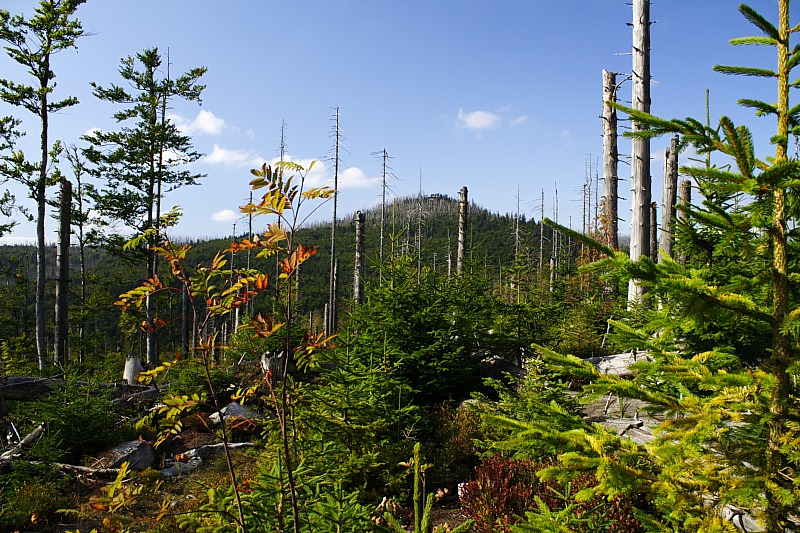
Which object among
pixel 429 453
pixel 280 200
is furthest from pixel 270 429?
pixel 280 200

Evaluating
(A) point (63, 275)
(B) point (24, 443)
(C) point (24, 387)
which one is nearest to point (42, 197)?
(A) point (63, 275)

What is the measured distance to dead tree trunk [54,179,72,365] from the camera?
44.8ft

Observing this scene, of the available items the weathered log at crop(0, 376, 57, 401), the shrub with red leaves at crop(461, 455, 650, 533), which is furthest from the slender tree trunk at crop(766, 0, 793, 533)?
the weathered log at crop(0, 376, 57, 401)

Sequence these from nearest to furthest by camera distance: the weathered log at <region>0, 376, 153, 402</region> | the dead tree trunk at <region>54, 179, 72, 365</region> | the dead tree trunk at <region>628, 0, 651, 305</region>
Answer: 1. the dead tree trunk at <region>628, 0, 651, 305</region>
2. the weathered log at <region>0, 376, 153, 402</region>
3. the dead tree trunk at <region>54, 179, 72, 365</region>

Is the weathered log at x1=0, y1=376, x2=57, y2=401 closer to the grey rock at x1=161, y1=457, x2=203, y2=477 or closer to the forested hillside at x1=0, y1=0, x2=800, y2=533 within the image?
the forested hillside at x1=0, y1=0, x2=800, y2=533

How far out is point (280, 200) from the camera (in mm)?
2012

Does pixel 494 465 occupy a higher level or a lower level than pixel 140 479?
higher

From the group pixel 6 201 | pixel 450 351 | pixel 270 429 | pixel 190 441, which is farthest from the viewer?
pixel 6 201

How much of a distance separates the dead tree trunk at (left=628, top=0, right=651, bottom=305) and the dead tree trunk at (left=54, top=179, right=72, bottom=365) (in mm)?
15616

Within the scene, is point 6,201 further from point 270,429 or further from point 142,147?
point 270,429

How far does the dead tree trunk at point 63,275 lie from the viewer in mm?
13648

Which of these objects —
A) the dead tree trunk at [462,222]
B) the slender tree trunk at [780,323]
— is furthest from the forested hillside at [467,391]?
the dead tree trunk at [462,222]

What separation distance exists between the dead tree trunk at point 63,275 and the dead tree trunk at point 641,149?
51.2 feet

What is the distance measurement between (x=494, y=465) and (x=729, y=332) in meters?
2.71
